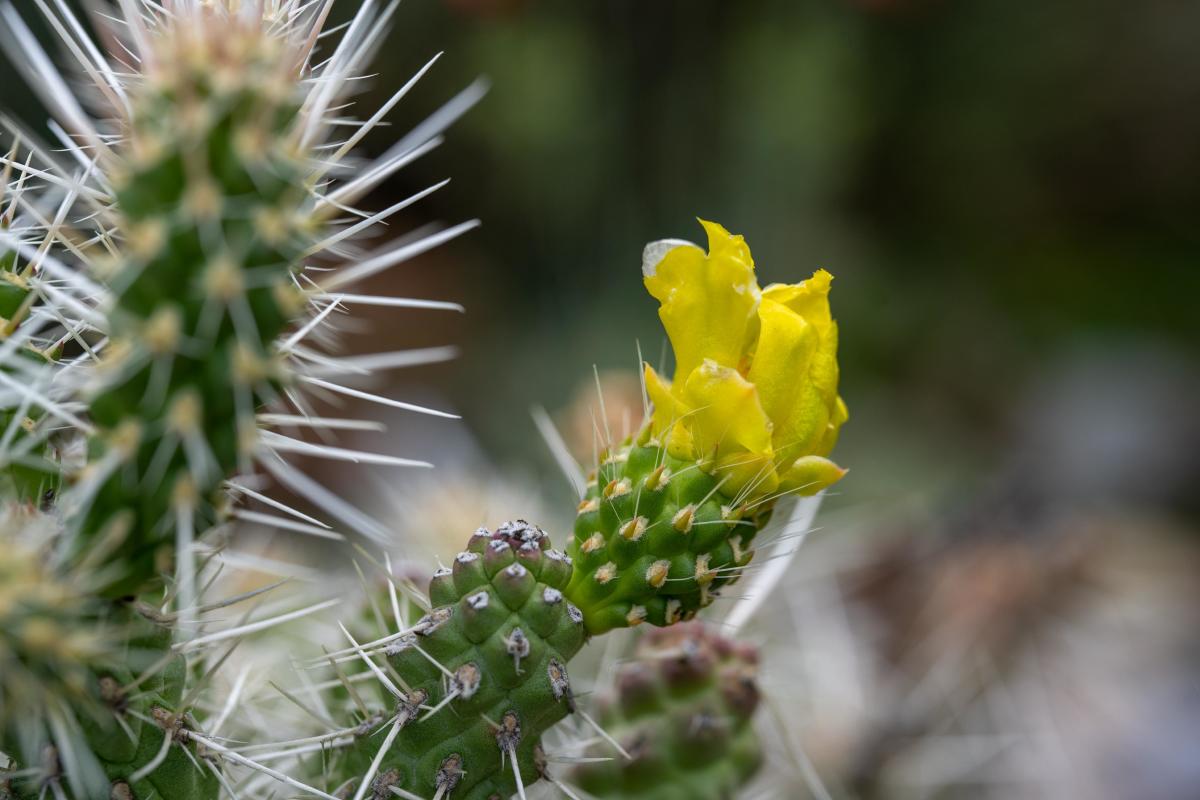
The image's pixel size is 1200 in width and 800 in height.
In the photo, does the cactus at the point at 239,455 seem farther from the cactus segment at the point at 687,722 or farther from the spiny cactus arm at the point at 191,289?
the cactus segment at the point at 687,722

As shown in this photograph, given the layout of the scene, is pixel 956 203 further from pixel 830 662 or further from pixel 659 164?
pixel 830 662

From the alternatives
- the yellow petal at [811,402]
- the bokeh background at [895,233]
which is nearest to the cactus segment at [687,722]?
the yellow petal at [811,402]

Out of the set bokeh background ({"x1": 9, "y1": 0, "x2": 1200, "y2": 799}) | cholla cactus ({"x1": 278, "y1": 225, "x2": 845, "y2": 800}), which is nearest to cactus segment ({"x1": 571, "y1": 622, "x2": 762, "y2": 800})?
cholla cactus ({"x1": 278, "y1": 225, "x2": 845, "y2": 800})

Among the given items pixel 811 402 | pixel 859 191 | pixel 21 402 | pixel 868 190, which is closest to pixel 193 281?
pixel 21 402

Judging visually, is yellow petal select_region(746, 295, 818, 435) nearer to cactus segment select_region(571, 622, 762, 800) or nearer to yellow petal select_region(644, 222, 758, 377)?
yellow petal select_region(644, 222, 758, 377)

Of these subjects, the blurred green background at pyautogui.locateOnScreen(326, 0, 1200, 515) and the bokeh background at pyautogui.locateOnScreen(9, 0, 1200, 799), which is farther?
the blurred green background at pyautogui.locateOnScreen(326, 0, 1200, 515)

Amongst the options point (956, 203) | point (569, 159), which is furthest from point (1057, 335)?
point (569, 159)
